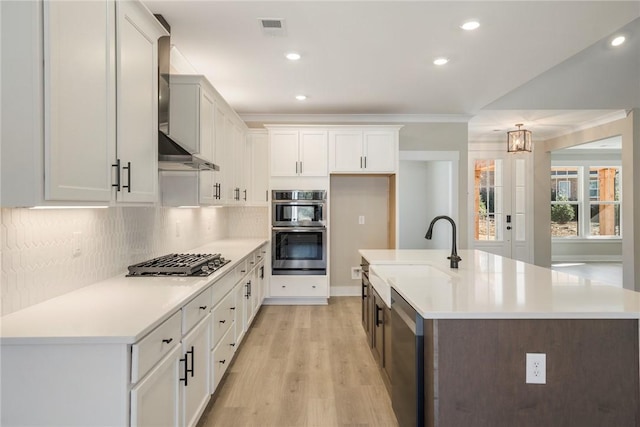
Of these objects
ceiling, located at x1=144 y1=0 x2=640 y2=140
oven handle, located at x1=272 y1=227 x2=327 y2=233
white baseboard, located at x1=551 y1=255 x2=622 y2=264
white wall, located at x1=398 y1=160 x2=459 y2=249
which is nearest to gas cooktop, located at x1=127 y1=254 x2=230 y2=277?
ceiling, located at x1=144 y1=0 x2=640 y2=140

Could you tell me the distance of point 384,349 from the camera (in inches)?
102

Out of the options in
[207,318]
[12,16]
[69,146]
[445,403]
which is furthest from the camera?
[207,318]

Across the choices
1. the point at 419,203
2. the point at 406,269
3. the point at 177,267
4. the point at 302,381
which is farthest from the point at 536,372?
the point at 419,203

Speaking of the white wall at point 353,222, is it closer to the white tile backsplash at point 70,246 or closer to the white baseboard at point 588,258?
the white tile backsplash at point 70,246

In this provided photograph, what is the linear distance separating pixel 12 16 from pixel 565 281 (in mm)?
2758

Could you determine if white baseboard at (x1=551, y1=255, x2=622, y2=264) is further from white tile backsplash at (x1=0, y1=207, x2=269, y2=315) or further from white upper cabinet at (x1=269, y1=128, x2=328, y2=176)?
white tile backsplash at (x1=0, y1=207, x2=269, y2=315)

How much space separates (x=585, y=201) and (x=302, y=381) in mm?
9258

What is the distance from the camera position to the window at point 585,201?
29.9 feet

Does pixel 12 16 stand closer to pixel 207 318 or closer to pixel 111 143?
pixel 111 143

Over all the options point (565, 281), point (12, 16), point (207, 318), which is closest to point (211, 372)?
point (207, 318)

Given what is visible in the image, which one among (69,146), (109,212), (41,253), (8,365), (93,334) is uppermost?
(69,146)

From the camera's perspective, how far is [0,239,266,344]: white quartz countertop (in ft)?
4.28

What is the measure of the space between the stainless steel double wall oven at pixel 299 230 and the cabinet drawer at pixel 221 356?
1912mm

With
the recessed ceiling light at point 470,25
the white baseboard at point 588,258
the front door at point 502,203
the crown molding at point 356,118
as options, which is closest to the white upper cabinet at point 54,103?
the recessed ceiling light at point 470,25
